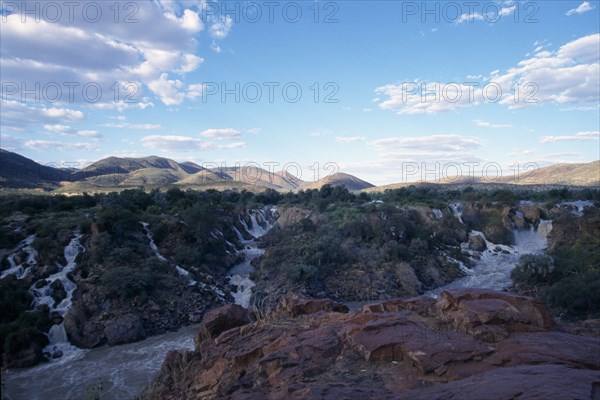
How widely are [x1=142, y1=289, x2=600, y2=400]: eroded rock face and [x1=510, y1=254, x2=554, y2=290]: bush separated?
16.9 m

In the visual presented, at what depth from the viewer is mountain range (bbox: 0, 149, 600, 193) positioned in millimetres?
69812

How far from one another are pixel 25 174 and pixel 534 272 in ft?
261

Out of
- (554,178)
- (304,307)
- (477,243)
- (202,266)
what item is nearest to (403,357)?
(304,307)

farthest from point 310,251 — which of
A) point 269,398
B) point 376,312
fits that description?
point 269,398

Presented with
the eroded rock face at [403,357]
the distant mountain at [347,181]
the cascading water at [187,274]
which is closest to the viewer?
the eroded rock face at [403,357]

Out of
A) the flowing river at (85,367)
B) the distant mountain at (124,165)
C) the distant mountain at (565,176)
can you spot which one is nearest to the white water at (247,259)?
the flowing river at (85,367)

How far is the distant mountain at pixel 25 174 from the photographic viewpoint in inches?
2525

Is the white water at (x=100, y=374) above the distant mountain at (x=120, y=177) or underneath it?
underneath

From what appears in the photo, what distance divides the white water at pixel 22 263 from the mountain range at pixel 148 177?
33.9m

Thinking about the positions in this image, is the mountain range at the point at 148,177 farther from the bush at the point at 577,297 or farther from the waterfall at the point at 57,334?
the bush at the point at 577,297

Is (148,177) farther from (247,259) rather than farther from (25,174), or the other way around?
(247,259)

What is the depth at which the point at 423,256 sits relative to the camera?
27.7 metres

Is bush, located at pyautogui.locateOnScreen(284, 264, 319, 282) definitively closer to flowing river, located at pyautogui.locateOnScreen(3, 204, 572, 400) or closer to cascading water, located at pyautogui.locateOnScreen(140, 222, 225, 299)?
flowing river, located at pyautogui.locateOnScreen(3, 204, 572, 400)

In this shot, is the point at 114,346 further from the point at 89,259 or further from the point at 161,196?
the point at 161,196
